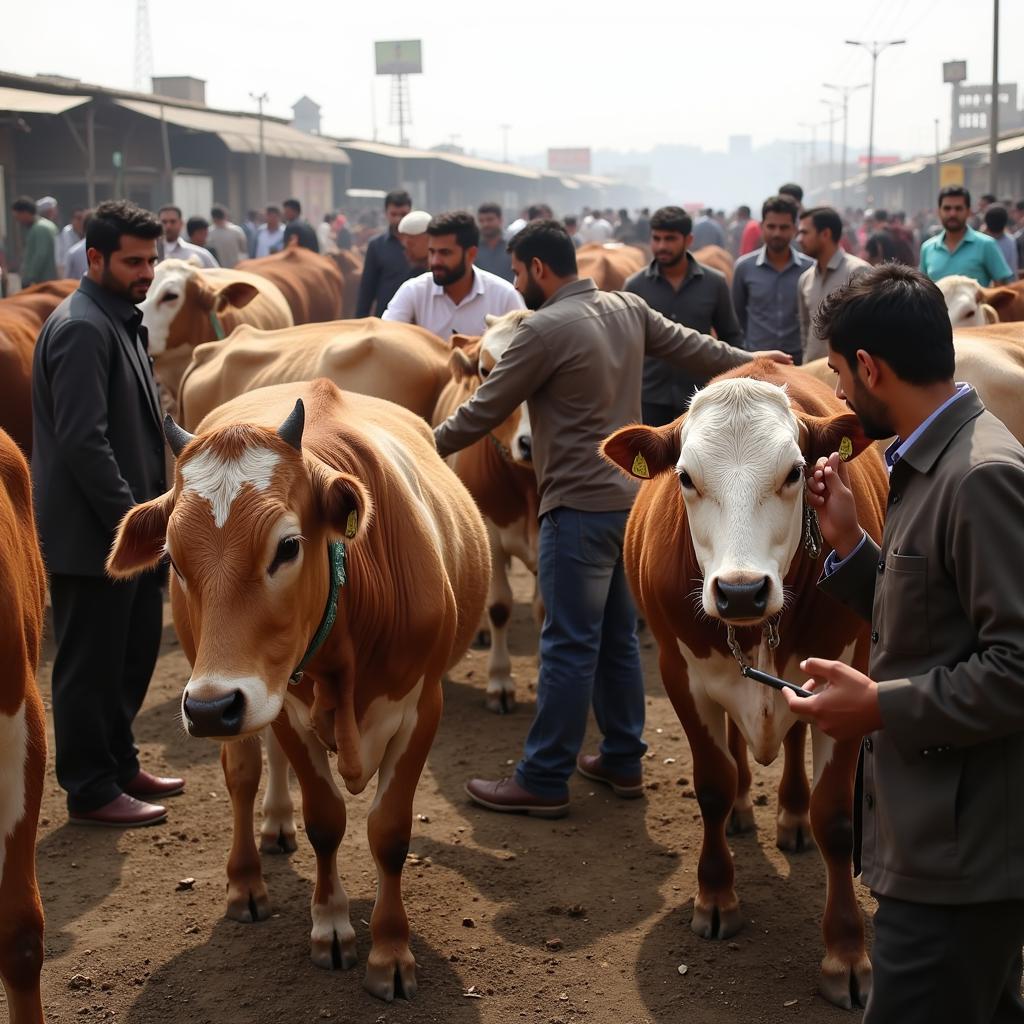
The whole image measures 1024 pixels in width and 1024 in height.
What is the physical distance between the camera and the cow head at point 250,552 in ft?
10.6

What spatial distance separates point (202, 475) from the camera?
338 cm

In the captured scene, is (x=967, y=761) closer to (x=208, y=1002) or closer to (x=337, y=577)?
(x=337, y=577)

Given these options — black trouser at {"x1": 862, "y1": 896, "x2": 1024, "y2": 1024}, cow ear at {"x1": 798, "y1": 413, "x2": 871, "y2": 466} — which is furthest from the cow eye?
black trouser at {"x1": 862, "y1": 896, "x2": 1024, "y2": 1024}

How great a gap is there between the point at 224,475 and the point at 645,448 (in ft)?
4.48

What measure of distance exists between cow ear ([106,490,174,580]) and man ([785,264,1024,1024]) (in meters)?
1.89

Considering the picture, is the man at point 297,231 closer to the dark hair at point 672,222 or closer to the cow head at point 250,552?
the dark hair at point 672,222

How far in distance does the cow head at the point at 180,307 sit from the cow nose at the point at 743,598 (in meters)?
6.32

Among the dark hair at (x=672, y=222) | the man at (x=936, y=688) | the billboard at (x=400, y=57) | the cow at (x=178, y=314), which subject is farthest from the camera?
the billboard at (x=400, y=57)

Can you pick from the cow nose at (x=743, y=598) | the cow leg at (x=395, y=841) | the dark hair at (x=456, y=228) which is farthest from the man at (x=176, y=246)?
the cow nose at (x=743, y=598)

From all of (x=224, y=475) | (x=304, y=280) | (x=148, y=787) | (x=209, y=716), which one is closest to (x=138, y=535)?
(x=224, y=475)

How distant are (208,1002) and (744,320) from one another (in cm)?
673

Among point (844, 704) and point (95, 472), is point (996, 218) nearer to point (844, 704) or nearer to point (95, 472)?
point (95, 472)

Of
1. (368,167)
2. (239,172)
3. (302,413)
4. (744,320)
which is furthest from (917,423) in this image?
(368,167)

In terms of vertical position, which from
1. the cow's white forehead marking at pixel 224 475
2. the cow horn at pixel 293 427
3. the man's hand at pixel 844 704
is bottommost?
the man's hand at pixel 844 704
